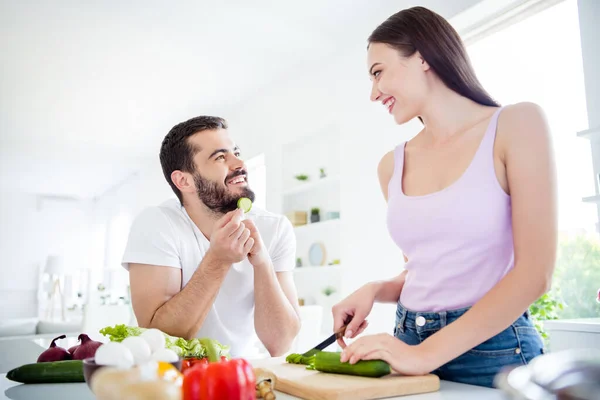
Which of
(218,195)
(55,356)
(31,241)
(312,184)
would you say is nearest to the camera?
(55,356)

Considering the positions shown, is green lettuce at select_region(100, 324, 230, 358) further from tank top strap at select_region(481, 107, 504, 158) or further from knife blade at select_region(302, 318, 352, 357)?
tank top strap at select_region(481, 107, 504, 158)

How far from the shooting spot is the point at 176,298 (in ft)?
5.12

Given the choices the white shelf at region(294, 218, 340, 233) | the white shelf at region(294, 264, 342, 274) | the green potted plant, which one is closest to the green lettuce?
the white shelf at region(294, 264, 342, 274)

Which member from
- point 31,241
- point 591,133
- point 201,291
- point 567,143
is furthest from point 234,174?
point 31,241

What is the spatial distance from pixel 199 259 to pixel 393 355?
1076mm

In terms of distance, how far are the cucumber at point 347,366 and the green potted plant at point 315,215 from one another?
13.2 ft

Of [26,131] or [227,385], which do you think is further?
[26,131]

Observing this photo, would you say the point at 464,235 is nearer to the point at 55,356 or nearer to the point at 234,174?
the point at 55,356

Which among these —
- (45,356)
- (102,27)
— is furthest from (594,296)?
(102,27)

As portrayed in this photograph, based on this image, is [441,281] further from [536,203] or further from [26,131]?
[26,131]

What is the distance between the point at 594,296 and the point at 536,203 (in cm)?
233

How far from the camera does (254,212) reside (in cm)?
201

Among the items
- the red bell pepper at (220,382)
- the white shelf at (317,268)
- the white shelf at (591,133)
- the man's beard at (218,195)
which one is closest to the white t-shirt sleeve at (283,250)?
the man's beard at (218,195)

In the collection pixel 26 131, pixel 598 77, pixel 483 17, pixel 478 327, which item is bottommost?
pixel 478 327
